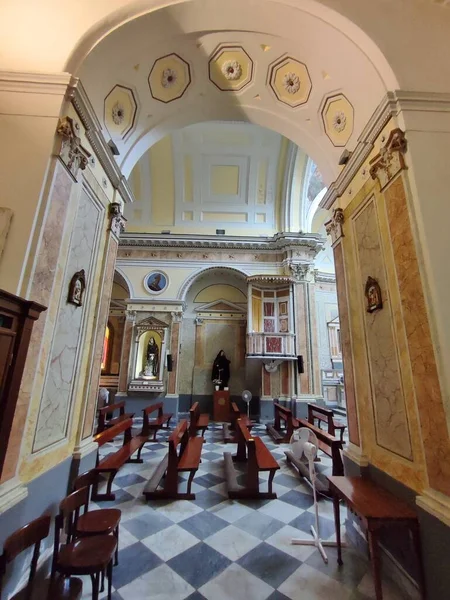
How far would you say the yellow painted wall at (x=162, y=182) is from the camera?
9203 millimetres

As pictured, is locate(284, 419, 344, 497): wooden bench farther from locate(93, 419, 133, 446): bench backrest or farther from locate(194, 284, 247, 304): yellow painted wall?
locate(194, 284, 247, 304): yellow painted wall

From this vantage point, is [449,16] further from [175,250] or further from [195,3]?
[175,250]

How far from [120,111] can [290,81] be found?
2.30m

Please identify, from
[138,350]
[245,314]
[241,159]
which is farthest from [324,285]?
[138,350]

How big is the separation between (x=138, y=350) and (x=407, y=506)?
865 cm

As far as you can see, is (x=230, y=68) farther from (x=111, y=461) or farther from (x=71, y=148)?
(x=111, y=461)

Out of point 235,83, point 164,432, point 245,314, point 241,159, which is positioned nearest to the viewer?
point 235,83

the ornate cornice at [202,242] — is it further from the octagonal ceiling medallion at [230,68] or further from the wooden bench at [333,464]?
the wooden bench at [333,464]

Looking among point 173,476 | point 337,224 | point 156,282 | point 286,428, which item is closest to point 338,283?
point 337,224

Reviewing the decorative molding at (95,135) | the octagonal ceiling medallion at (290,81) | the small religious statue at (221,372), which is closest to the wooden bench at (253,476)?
the decorative molding at (95,135)

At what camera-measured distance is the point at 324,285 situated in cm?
1240

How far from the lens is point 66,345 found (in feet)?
9.16

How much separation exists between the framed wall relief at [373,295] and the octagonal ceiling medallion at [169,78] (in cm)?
357

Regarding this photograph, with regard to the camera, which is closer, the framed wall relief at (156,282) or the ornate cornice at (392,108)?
the ornate cornice at (392,108)
